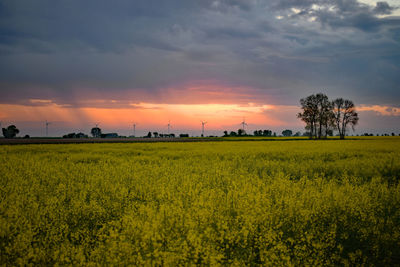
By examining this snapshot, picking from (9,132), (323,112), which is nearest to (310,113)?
(323,112)

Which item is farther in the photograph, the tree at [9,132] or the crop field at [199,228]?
the tree at [9,132]

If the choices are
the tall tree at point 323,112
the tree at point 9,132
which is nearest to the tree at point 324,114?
the tall tree at point 323,112

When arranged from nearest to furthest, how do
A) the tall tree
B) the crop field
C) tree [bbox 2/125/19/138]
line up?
the crop field < the tall tree < tree [bbox 2/125/19/138]

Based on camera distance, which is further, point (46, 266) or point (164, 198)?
point (164, 198)

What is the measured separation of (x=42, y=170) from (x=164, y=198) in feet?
30.2

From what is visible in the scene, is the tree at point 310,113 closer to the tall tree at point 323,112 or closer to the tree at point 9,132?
the tall tree at point 323,112

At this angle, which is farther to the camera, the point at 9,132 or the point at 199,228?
the point at 9,132

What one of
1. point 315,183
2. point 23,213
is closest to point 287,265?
point 23,213

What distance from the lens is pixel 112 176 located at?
41.5 ft

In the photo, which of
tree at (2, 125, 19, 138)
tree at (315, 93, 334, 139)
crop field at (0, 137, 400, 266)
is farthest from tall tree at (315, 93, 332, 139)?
tree at (2, 125, 19, 138)

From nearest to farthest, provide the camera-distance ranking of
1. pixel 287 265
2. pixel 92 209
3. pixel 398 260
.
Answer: pixel 287 265, pixel 398 260, pixel 92 209

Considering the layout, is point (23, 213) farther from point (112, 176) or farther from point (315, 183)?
point (315, 183)

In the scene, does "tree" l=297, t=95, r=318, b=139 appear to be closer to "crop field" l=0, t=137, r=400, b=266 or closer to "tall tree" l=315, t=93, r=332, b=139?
"tall tree" l=315, t=93, r=332, b=139

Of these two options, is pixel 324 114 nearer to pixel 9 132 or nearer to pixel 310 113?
pixel 310 113
